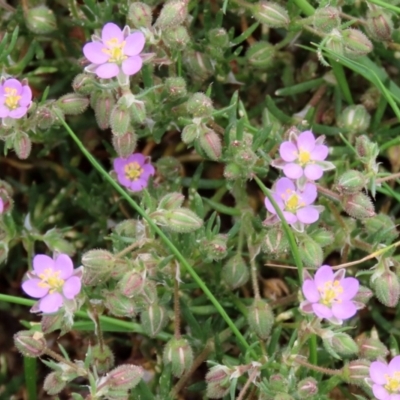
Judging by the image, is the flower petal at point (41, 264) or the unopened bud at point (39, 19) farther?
the unopened bud at point (39, 19)

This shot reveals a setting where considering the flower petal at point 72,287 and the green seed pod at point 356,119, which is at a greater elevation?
the green seed pod at point 356,119

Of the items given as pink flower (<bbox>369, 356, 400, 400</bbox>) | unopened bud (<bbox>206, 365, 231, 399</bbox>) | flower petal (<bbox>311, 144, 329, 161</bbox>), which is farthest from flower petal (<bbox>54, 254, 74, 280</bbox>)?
pink flower (<bbox>369, 356, 400, 400</bbox>)

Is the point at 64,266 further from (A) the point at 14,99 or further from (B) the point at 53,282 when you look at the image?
(A) the point at 14,99

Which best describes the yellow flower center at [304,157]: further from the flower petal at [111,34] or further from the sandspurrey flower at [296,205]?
the flower petal at [111,34]

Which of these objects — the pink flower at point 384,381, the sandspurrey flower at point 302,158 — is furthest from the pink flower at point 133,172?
the pink flower at point 384,381

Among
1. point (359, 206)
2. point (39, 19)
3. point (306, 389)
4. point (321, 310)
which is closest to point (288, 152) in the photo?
point (359, 206)

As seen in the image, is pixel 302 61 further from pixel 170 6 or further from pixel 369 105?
pixel 170 6
